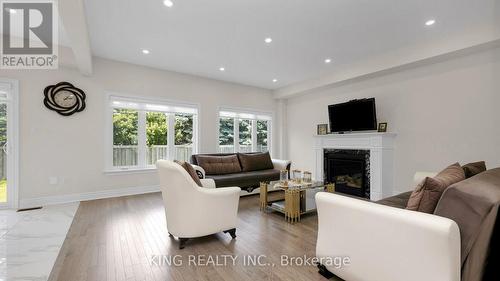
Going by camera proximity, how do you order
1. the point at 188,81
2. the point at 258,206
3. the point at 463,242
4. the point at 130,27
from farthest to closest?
the point at 188,81
the point at 258,206
the point at 130,27
the point at 463,242

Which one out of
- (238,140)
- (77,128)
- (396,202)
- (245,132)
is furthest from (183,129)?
(396,202)

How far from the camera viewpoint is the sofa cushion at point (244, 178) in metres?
4.09

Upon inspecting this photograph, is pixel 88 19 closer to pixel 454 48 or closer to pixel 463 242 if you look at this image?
pixel 463 242

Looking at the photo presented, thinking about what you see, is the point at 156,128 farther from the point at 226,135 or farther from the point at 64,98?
the point at 226,135

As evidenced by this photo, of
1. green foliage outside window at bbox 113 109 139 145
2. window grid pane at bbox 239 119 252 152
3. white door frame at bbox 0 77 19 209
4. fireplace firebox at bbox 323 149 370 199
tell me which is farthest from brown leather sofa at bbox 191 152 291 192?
white door frame at bbox 0 77 19 209

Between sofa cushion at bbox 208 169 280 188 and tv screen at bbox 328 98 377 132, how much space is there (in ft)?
5.79

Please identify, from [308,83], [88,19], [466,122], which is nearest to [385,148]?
[466,122]

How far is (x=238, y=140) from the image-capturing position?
6262 mm

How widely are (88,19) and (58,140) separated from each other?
7.57ft

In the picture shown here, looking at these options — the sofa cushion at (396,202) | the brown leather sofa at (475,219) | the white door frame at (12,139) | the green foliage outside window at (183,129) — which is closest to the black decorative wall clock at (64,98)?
the white door frame at (12,139)

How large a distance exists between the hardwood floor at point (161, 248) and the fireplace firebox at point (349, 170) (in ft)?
6.52

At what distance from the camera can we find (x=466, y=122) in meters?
3.49

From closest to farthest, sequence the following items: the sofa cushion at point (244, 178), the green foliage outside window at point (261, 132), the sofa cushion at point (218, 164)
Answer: the sofa cushion at point (244, 178) < the sofa cushion at point (218, 164) < the green foliage outside window at point (261, 132)

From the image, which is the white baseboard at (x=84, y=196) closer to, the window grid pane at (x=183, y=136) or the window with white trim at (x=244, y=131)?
the window grid pane at (x=183, y=136)
